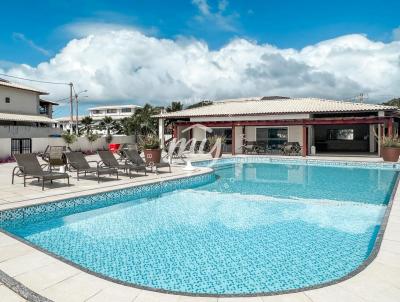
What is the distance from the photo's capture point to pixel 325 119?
21.1 meters

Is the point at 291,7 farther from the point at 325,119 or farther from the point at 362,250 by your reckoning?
the point at 362,250

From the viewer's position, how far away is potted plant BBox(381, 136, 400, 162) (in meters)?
17.6

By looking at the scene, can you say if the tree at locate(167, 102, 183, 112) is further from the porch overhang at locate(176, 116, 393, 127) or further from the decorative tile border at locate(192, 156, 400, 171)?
the decorative tile border at locate(192, 156, 400, 171)

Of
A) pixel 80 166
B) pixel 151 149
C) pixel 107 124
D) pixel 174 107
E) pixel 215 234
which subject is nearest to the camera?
pixel 215 234

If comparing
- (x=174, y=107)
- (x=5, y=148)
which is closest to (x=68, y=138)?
(x=5, y=148)

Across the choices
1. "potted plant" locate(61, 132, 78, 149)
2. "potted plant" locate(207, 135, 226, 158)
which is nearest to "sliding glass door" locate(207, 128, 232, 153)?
"potted plant" locate(207, 135, 226, 158)

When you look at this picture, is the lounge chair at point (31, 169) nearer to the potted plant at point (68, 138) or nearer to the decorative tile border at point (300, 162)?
the decorative tile border at point (300, 162)

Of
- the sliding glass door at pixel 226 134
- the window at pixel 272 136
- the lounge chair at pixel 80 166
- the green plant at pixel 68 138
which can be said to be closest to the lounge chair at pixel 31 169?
the lounge chair at pixel 80 166

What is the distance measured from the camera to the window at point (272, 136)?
25688 mm

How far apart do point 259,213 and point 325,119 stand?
1484 cm

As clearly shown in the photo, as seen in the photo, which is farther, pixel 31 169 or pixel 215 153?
pixel 215 153

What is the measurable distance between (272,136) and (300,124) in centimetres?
415

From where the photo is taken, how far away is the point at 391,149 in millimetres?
17656

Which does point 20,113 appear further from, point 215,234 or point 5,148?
point 215,234
